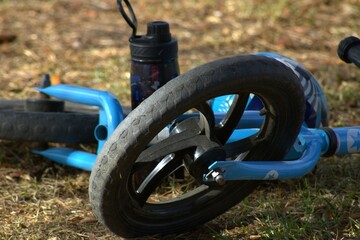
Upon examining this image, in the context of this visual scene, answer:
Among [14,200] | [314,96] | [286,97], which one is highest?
[286,97]

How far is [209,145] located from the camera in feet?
7.02

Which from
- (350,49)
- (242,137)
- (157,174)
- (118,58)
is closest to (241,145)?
(242,137)

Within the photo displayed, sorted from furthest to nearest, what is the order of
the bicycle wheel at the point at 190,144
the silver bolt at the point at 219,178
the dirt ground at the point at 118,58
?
the dirt ground at the point at 118,58, the silver bolt at the point at 219,178, the bicycle wheel at the point at 190,144

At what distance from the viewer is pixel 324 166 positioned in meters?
2.83

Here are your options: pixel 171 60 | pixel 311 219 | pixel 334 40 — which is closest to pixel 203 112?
pixel 171 60

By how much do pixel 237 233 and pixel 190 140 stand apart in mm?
389

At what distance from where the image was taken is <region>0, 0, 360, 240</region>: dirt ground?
2.41 meters

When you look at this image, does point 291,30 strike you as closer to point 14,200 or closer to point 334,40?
point 334,40

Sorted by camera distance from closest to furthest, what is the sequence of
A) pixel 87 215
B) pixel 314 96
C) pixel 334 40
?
pixel 87 215 → pixel 314 96 → pixel 334 40

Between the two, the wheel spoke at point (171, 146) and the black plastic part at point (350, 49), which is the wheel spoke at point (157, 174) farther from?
the black plastic part at point (350, 49)

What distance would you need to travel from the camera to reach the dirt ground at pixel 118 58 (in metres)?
2.41

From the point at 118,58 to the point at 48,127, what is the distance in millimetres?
Answer: 1438

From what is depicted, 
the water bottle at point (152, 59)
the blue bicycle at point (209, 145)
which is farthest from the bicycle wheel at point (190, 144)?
the water bottle at point (152, 59)

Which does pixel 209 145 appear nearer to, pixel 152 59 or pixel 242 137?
pixel 242 137
